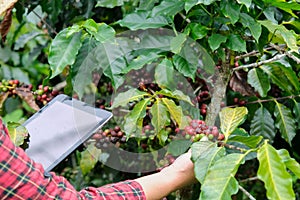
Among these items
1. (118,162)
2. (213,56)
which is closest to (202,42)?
(213,56)

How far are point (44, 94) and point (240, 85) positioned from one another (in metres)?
0.49

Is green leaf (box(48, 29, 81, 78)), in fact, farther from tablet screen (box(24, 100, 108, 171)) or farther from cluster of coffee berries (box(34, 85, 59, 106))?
cluster of coffee berries (box(34, 85, 59, 106))

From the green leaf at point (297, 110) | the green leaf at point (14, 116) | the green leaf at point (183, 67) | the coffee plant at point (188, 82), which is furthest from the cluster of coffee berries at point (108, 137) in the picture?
the green leaf at point (14, 116)

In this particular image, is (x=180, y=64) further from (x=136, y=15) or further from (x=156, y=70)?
(x=136, y=15)

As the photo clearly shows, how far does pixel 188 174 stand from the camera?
1.06 meters

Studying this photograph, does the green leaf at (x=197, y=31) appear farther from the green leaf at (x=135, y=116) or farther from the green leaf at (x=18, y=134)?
the green leaf at (x=18, y=134)

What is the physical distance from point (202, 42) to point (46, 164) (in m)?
0.44

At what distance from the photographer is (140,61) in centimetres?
120

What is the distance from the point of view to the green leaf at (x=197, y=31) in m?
1.18

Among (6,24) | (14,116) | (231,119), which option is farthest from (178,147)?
(14,116)

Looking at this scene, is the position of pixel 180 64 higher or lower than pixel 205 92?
higher

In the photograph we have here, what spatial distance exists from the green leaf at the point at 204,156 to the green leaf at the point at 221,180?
39 millimetres

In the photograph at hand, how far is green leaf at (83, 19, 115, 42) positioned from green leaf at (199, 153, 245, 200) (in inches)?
14.5

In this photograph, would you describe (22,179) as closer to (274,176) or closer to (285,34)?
(274,176)
